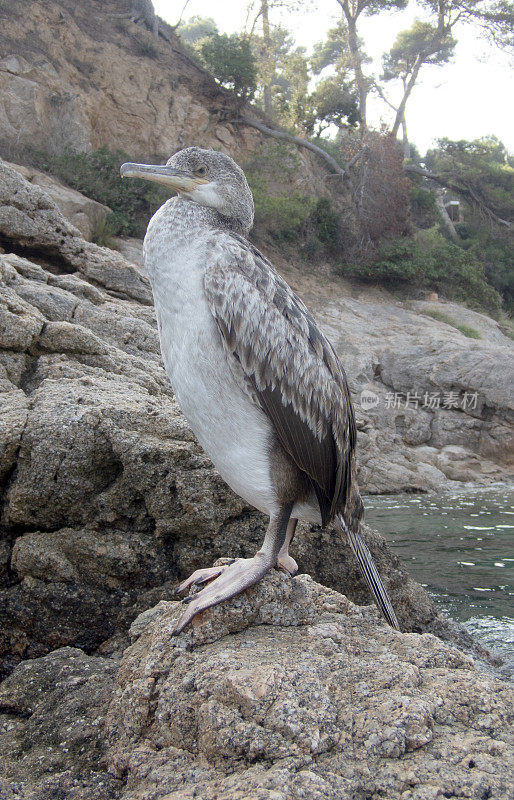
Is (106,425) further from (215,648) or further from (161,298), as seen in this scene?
(215,648)

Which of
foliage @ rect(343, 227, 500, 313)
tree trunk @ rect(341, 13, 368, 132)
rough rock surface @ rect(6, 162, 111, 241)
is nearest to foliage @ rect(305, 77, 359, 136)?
tree trunk @ rect(341, 13, 368, 132)

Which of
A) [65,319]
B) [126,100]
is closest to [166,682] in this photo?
→ [65,319]

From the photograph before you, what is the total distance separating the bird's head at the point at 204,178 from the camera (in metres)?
2.98

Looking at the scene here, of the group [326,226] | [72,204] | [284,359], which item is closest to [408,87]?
[326,226]

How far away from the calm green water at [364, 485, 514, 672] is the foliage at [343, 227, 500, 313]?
12450 millimetres

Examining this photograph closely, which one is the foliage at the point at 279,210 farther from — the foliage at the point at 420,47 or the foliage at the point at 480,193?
the foliage at the point at 420,47

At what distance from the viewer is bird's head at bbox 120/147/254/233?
298 cm

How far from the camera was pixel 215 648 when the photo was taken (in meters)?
2.39

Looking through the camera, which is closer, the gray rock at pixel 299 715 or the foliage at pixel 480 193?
the gray rock at pixel 299 715

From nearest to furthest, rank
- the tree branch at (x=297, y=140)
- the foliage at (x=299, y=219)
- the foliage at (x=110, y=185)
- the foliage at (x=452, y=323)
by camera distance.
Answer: the foliage at (x=110, y=185)
the foliage at (x=452, y=323)
the foliage at (x=299, y=219)
the tree branch at (x=297, y=140)

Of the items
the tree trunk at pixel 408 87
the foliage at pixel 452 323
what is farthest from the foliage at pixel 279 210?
the tree trunk at pixel 408 87

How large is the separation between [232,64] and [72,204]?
541 inches

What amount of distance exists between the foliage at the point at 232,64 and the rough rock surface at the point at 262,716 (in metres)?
27.0

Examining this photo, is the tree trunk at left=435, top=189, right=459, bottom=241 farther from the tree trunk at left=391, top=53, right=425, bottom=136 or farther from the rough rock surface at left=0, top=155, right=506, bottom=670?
the rough rock surface at left=0, top=155, right=506, bottom=670
